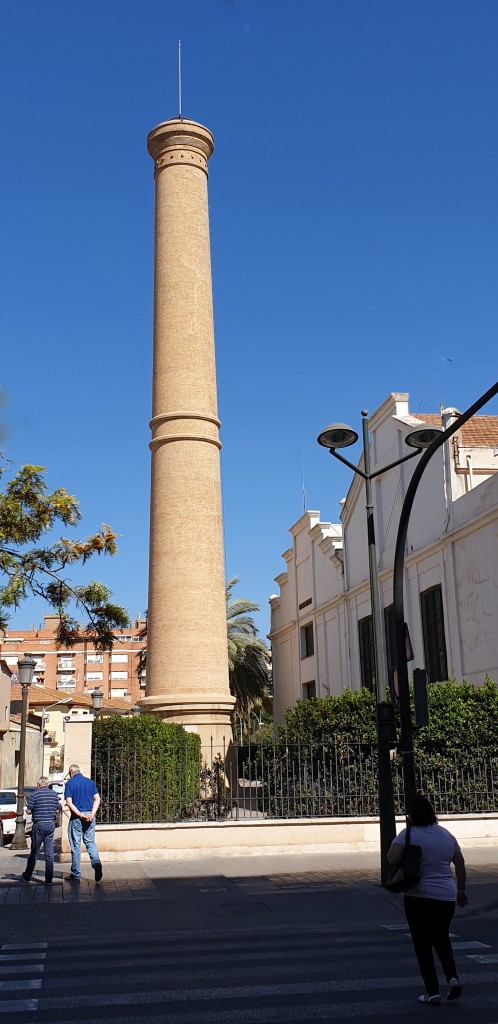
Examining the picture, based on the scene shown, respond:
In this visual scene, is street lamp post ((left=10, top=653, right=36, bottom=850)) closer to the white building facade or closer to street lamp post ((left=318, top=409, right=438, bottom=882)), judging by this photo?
street lamp post ((left=318, top=409, right=438, bottom=882))

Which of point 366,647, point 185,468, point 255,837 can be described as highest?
point 185,468

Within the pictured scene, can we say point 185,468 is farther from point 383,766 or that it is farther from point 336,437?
point 383,766

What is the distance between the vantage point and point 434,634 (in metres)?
26.1

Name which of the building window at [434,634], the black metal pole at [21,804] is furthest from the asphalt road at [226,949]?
the building window at [434,634]

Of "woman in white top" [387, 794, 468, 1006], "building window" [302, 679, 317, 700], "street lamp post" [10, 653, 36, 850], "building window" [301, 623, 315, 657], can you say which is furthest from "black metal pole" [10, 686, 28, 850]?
"building window" [301, 623, 315, 657]

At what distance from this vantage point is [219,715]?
19031 millimetres

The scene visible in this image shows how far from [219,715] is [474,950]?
10997mm

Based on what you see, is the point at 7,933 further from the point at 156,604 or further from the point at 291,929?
the point at 156,604

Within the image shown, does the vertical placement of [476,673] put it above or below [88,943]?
above

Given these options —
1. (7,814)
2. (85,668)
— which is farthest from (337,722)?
(85,668)

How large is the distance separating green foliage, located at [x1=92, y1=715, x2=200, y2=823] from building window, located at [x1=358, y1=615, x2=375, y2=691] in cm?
Answer: 1592

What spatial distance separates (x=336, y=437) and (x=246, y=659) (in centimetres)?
3015

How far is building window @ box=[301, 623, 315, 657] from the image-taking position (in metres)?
39.5

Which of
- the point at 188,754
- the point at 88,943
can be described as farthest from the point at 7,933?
the point at 188,754
